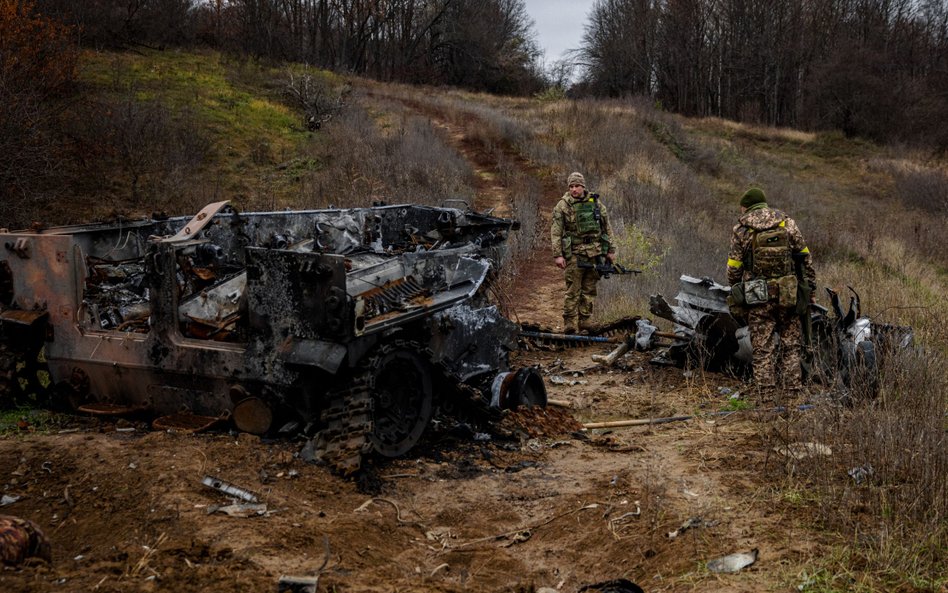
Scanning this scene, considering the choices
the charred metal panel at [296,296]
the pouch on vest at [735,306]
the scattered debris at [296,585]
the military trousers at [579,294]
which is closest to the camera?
the scattered debris at [296,585]

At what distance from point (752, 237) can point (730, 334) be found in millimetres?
1013

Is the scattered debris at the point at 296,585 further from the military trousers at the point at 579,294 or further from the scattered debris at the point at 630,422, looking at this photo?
the military trousers at the point at 579,294

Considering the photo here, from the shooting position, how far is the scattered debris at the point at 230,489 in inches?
166

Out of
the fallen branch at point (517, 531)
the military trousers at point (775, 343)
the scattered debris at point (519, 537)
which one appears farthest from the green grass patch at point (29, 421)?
the military trousers at point (775, 343)

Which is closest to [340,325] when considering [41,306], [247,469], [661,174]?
[247,469]

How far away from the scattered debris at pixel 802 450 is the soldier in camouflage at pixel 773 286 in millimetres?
1957

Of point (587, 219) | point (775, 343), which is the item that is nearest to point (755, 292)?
point (775, 343)

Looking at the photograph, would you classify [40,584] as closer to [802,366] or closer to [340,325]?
[340,325]

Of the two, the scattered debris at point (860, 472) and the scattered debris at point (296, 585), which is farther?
the scattered debris at point (860, 472)

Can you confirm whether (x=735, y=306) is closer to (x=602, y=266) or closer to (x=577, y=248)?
(x=602, y=266)

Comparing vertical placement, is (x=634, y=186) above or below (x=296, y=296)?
above

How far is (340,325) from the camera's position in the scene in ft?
14.8

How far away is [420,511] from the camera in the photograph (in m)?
4.44

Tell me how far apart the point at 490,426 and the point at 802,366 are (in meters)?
2.91
